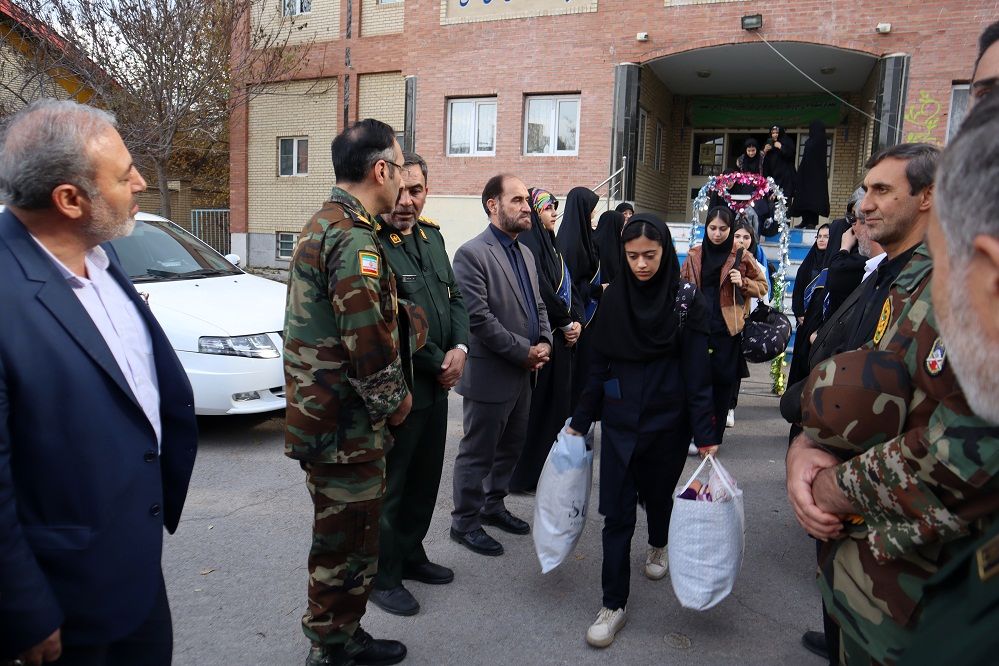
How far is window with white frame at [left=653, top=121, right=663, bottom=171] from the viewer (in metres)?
16.4

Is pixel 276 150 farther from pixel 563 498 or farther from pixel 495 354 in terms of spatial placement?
pixel 563 498

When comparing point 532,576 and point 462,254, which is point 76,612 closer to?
point 532,576

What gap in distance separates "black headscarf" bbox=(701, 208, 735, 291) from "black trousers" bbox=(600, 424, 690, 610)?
8.18ft

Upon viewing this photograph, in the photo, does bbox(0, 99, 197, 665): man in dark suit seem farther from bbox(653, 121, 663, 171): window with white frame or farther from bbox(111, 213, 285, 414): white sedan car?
bbox(653, 121, 663, 171): window with white frame

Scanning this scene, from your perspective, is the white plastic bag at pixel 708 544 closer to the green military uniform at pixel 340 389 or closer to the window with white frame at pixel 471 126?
the green military uniform at pixel 340 389

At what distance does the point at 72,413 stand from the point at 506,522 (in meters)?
2.99

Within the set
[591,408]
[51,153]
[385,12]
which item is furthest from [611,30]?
[51,153]

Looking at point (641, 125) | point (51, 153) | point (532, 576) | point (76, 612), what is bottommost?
point (532, 576)

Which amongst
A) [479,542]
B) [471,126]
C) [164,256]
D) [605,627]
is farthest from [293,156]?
[605,627]

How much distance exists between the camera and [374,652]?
9.27 ft

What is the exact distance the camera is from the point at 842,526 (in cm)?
153

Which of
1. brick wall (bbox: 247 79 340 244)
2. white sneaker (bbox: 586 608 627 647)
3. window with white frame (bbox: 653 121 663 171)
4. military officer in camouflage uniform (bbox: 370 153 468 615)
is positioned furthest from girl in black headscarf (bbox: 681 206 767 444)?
brick wall (bbox: 247 79 340 244)

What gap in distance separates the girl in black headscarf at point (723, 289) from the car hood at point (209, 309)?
3586 millimetres

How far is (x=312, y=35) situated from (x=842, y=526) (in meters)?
20.0
